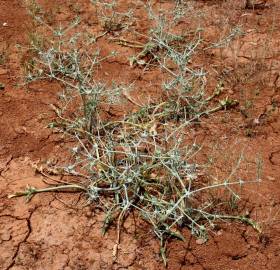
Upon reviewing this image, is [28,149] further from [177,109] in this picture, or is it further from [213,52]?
[213,52]

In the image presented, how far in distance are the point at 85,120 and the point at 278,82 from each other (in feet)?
4.62

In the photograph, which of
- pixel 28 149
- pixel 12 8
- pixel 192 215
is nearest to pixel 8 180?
pixel 28 149

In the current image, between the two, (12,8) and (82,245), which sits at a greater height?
(12,8)

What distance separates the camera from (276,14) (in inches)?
164

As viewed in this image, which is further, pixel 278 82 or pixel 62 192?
pixel 278 82

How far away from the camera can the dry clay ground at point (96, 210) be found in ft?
8.18

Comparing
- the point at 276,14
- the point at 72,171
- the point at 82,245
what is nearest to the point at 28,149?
the point at 72,171

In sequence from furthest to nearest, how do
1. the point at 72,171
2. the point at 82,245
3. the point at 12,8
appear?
the point at 12,8, the point at 72,171, the point at 82,245

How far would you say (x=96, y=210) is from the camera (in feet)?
8.77

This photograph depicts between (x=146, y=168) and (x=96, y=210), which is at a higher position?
(x=146, y=168)

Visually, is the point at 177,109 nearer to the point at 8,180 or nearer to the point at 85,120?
the point at 85,120

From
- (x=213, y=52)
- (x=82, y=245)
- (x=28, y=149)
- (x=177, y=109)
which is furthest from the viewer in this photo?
(x=213, y=52)

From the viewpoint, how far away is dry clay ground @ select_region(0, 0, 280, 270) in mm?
2494

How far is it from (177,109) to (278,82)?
2.72 feet
